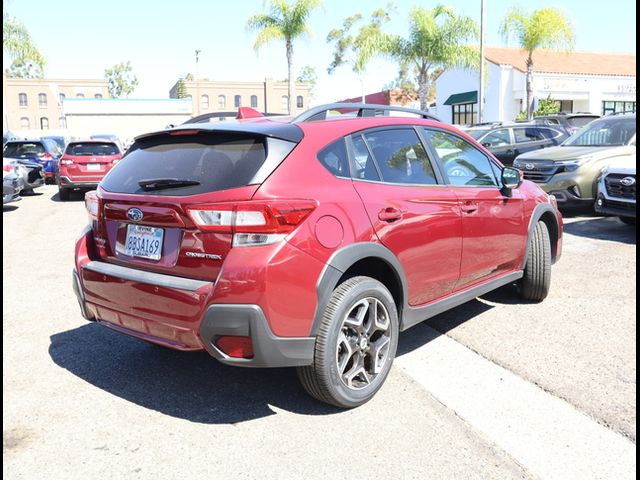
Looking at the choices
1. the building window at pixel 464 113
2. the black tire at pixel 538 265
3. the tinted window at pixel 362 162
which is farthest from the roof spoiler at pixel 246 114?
the building window at pixel 464 113

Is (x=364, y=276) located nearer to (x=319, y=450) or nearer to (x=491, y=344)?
(x=319, y=450)

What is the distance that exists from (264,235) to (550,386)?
212 centimetres

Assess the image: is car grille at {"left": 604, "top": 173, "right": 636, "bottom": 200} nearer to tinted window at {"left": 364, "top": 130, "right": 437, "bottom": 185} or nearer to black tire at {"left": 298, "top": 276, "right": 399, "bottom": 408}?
tinted window at {"left": 364, "top": 130, "right": 437, "bottom": 185}

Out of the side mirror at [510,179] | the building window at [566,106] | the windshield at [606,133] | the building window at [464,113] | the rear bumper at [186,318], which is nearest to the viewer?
the rear bumper at [186,318]

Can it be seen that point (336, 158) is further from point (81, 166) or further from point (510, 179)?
point (81, 166)

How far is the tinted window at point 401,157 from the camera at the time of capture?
12.9 ft

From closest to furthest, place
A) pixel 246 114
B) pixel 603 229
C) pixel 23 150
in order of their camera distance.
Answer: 1. pixel 246 114
2. pixel 603 229
3. pixel 23 150

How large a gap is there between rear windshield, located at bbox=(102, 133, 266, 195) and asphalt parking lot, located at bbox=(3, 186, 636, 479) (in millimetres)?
1314

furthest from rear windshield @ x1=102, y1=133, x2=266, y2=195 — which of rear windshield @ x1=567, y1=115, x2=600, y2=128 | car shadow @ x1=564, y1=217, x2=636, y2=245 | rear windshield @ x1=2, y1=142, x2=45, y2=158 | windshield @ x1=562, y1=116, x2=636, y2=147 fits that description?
rear windshield @ x1=567, y1=115, x2=600, y2=128

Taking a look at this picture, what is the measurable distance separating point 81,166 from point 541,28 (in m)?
26.0

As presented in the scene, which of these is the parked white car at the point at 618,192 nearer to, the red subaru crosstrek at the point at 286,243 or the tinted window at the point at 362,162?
the red subaru crosstrek at the point at 286,243

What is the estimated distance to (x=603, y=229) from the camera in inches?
374

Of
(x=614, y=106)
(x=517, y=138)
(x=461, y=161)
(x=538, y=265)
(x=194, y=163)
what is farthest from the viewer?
(x=614, y=106)

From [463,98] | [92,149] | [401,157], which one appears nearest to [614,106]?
[463,98]
